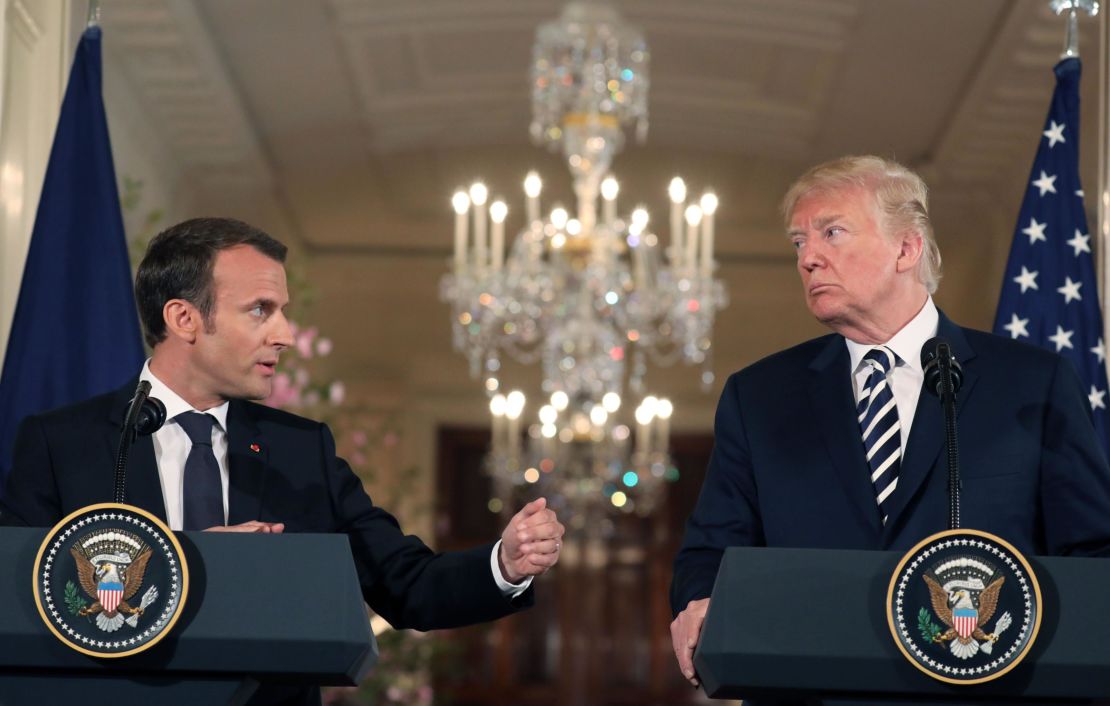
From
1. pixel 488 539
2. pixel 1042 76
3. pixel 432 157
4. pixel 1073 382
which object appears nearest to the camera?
pixel 1073 382

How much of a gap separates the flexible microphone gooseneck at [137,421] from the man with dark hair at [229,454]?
31 centimetres

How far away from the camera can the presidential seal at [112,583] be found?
197cm

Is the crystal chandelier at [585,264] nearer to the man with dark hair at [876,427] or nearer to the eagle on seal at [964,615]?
the man with dark hair at [876,427]

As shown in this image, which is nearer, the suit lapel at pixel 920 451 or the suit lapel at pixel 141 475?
the suit lapel at pixel 920 451

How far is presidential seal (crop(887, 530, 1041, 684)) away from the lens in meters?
1.92

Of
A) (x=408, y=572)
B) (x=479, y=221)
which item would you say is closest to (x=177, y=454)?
(x=408, y=572)

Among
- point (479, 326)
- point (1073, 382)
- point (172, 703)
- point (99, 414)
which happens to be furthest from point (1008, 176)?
point (172, 703)

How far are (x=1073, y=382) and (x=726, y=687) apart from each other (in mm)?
1042

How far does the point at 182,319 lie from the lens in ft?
9.25

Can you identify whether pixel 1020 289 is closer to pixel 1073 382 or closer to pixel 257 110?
pixel 1073 382

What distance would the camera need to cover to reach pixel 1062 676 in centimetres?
194

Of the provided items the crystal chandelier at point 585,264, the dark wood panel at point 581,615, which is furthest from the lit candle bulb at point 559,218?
the dark wood panel at point 581,615

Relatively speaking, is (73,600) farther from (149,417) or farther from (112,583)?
(149,417)

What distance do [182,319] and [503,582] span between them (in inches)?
31.7
